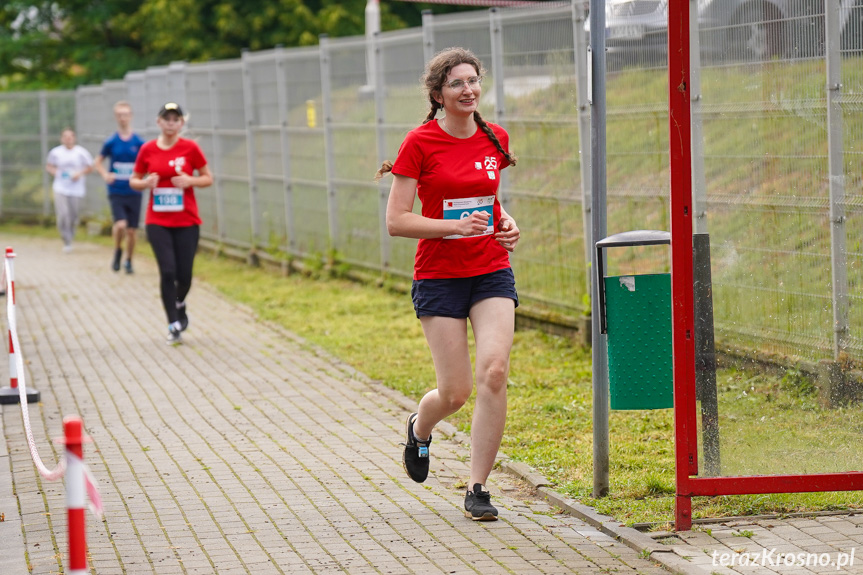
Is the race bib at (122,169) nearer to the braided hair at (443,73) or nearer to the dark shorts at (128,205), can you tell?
the dark shorts at (128,205)

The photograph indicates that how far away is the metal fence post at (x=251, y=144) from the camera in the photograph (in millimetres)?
18250

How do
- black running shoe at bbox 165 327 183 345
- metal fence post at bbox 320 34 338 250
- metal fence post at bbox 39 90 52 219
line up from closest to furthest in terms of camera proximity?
black running shoe at bbox 165 327 183 345 → metal fence post at bbox 320 34 338 250 → metal fence post at bbox 39 90 52 219

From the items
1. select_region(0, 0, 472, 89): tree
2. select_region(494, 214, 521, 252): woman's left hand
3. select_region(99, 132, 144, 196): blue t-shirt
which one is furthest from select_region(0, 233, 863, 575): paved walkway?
select_region(0, 0, 472, 89): tree

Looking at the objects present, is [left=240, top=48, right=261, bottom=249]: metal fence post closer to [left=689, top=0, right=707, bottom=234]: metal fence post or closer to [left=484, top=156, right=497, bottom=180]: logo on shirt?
[left=689, top=0, right=707, bottom=234]: metal fence post

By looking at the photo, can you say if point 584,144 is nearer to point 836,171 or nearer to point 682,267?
point 836,171

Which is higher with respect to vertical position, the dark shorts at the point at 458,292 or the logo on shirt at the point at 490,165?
the logo on shirt at the point at 490,165

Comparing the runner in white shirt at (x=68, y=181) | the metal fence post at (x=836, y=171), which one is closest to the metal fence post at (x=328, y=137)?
the runner in white shirt at (x=68, y=181)

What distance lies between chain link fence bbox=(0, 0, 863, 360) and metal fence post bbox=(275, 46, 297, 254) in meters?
0.02

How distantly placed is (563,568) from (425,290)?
1.45 meters

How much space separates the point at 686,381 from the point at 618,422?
2.38 metres

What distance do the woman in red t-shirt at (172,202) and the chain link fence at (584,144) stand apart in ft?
8.60

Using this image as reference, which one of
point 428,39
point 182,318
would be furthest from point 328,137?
point 182,318

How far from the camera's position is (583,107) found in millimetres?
10250

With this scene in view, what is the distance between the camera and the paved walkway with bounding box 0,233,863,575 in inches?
206
